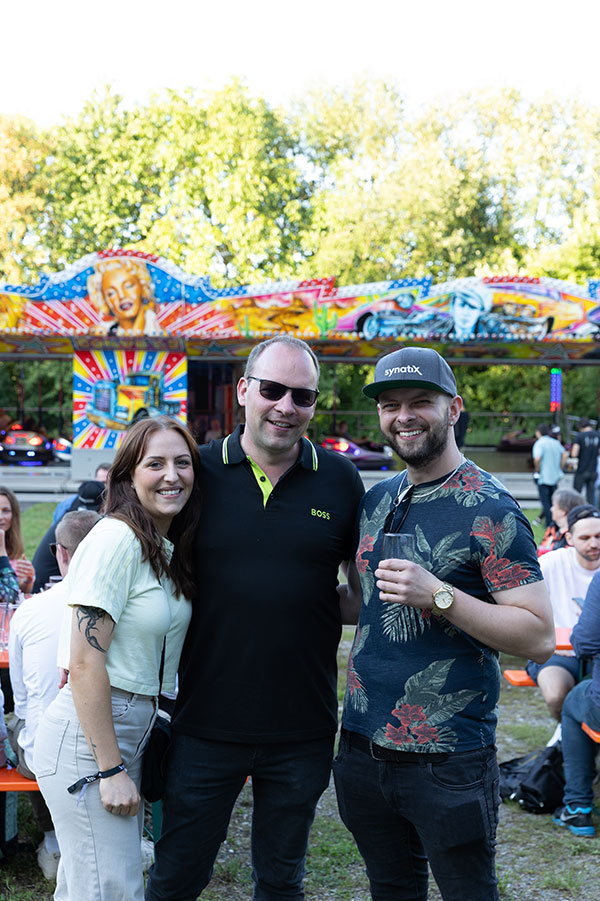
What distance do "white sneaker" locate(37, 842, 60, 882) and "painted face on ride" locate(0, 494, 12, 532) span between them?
2.50 meters

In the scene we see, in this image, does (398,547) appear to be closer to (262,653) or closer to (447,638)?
(447,638)

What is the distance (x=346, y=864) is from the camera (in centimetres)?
439

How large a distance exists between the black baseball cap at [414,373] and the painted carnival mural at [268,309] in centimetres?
1709

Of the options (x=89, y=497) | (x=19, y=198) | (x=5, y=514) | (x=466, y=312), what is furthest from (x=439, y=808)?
(x=19, y=198)

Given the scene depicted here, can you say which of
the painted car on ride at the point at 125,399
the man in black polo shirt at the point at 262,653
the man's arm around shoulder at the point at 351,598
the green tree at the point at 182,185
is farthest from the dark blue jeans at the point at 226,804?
the green tree at the point at 182,185

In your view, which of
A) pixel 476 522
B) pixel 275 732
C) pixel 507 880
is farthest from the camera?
pixel 507 880

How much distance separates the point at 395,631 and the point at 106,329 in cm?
1782

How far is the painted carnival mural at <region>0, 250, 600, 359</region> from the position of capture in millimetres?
19250

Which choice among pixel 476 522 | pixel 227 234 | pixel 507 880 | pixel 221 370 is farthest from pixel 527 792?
pixel 227 234

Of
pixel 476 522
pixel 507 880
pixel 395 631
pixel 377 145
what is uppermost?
pixel 377 145

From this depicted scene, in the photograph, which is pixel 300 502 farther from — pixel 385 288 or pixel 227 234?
pixel 227 234

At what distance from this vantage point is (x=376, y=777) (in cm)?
263

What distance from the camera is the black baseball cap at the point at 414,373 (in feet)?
8.61

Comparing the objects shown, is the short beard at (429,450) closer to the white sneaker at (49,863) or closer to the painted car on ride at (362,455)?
the white sneaker at (49,863)
